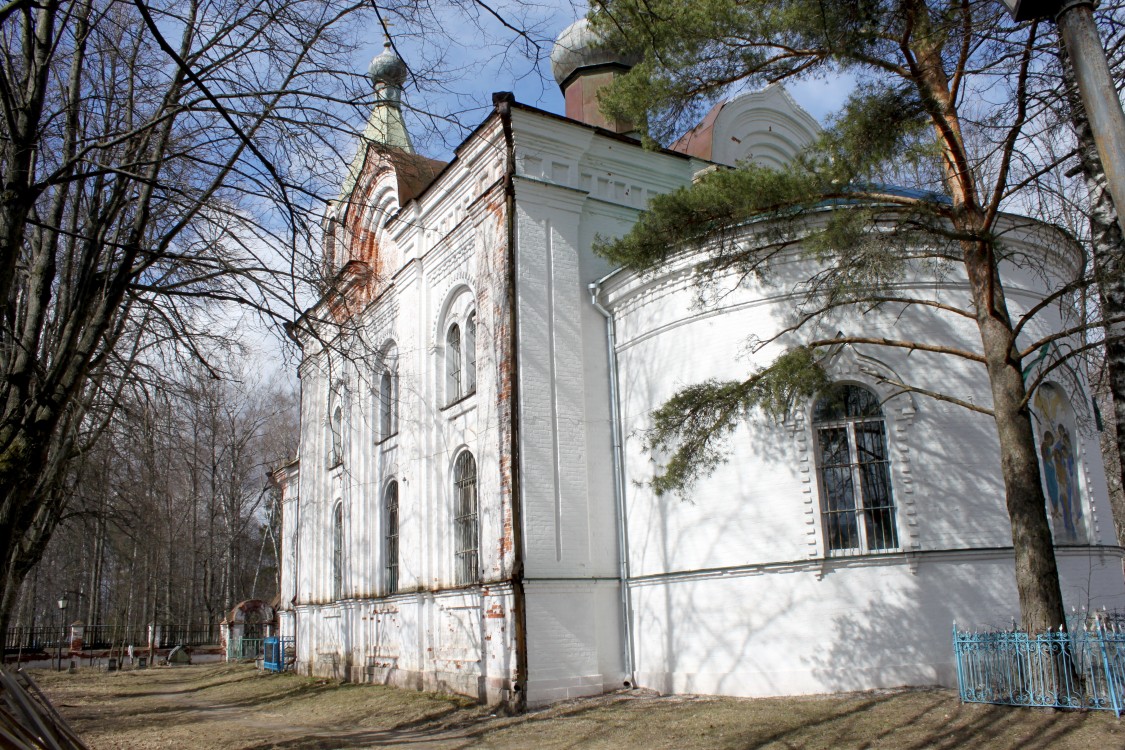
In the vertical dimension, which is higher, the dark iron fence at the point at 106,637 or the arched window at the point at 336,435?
the arched window at the point at 336,435

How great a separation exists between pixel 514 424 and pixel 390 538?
18.5ft

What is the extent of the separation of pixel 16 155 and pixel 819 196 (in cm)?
701

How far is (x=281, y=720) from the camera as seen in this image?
42.5 feet

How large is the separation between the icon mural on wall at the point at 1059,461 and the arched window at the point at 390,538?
10785 mm

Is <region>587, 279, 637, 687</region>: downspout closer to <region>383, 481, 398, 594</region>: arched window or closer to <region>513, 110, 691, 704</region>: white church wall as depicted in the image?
<region>513, 110, 691, 704</region>: white church wall

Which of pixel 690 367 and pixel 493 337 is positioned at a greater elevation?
pixel 493 337

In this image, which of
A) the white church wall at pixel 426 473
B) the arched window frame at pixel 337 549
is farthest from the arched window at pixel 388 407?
the arched window frame at pixel 337 549

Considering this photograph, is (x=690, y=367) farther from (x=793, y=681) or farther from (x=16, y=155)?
(x=16, y=155)

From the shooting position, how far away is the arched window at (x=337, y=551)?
62.6 ft

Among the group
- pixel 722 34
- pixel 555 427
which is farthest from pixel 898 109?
pixel 555 427

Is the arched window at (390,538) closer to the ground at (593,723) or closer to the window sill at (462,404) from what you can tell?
the ground at (593,723)

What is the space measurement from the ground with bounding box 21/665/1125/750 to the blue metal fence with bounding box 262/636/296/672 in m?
4.19

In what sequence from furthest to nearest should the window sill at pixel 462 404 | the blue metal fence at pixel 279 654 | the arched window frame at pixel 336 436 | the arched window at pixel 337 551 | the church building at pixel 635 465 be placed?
the blue metal fence at pixel 279 654 < the arched window frame at pixel 336 436 < the arched window at pixel 337 551 < the window sill at pixel 462 404 < the church building at pixel 635 465

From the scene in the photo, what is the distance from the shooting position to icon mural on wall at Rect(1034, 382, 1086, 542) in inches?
410
